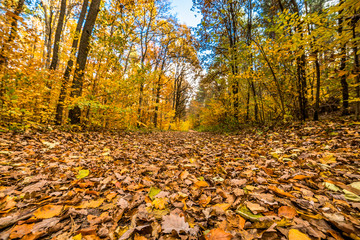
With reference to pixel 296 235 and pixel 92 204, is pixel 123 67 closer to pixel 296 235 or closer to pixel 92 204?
pixel 92 204

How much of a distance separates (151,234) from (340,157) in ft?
8.45

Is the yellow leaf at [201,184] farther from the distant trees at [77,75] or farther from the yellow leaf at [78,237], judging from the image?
the distant trees at [77,75]

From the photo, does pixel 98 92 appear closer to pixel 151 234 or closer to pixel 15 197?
pixel 15 197

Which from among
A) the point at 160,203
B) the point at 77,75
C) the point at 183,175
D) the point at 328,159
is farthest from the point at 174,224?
the point at 77,75

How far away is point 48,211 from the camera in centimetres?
115

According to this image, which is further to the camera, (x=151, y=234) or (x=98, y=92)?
(x=98, y=92)

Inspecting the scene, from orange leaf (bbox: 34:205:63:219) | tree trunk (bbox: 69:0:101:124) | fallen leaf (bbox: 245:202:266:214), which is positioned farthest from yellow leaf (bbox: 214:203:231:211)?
tree trunk (bbox: 69:0:101:124)

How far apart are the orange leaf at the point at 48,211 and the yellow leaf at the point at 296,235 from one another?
66.6 inches

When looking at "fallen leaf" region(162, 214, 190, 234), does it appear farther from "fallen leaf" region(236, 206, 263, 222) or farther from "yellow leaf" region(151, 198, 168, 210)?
"fallen leaf" region(236, 206, 263, 222)

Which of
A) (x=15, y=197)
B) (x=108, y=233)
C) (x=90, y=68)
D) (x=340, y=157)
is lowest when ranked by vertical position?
(x=108, y=233)

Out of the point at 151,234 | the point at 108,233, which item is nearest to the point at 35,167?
the point at 108,233

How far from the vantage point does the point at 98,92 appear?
15.5ft

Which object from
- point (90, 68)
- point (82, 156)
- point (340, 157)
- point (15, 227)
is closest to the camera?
point (15, 227)

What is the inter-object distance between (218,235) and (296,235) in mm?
458
